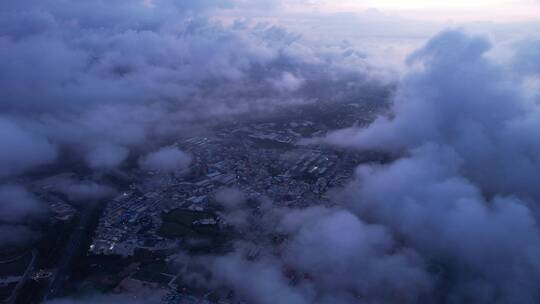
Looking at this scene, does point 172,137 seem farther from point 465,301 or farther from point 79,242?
point 465,301

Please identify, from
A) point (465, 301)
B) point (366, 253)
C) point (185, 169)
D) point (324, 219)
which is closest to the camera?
point (465, 301)

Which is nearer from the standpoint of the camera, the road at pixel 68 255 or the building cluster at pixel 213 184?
the road at pixel 68 255

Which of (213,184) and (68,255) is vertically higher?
(213,184)

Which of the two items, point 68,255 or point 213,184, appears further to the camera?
point 213,184

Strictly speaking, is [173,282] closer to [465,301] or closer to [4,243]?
[4,243]

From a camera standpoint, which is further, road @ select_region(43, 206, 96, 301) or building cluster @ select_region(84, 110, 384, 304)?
building cluster @ select_region(84, 110, 384, 304)

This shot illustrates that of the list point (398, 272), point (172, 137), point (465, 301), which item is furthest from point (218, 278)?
point (172, 137)

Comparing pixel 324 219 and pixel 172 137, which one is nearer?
pixel 324 219

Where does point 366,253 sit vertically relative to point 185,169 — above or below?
above

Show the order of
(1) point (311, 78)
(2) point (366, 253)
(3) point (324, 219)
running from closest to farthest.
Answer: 1. (2) point (366, 253)
2. (3) point (324, 219)
3. (1) point (311, 78)
